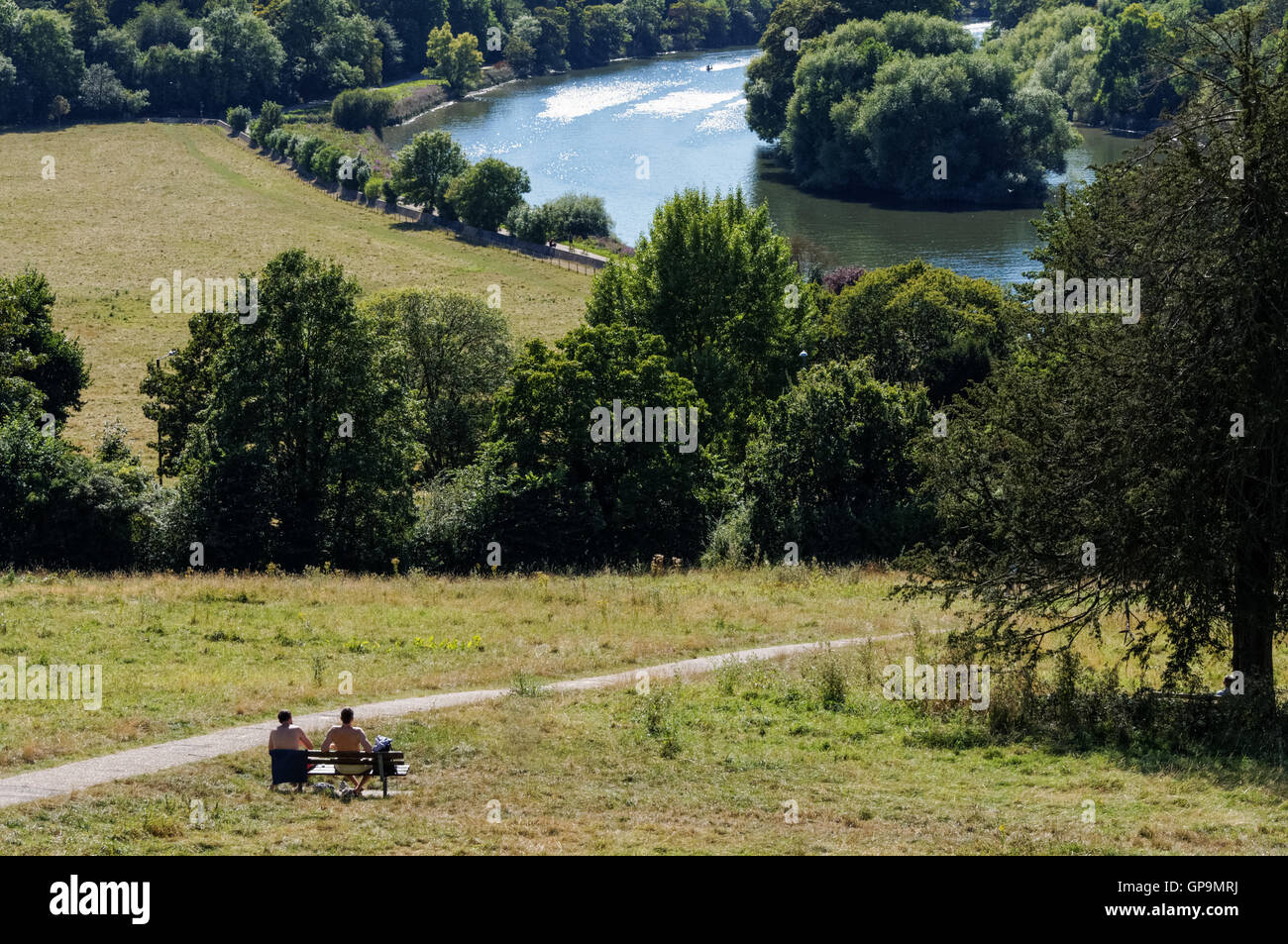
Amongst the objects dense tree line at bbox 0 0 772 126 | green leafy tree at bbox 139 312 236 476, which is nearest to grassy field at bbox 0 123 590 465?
dense tree line at bbox 0 0 772 126

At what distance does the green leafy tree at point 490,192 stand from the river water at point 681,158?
29.8ft

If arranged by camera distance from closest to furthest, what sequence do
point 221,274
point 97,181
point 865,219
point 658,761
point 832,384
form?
point 658,761 < point 832,384 < point 221,274 < point 865,219 < point 97,181

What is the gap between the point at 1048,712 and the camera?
2194 centimetres

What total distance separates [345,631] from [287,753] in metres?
11.6

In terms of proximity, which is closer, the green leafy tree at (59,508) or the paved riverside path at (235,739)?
the paved riverside path at (235,739)

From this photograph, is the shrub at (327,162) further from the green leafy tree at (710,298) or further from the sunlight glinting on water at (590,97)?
the green leafy tree at (710,298)

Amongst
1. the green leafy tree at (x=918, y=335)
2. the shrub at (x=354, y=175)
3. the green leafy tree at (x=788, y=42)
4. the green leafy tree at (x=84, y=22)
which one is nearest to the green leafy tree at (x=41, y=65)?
the green leafy tree at (x=84, y=22)

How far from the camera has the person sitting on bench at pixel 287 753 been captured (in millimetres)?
18609

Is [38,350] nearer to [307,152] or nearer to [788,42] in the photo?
[307,152]

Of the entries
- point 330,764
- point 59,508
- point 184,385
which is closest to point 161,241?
point 184,385

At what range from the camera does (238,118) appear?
157 m

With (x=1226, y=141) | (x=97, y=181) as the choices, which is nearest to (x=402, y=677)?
(x=1226, y=141)

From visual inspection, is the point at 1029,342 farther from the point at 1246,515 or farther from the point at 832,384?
the point at 1246,515

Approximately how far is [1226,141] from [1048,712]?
985cm
